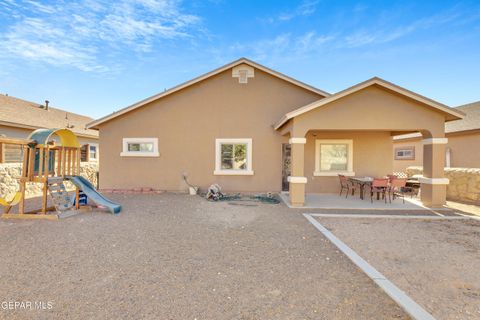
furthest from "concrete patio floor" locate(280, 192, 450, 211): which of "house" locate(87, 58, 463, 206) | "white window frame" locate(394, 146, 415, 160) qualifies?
"white window frame" locate(394, 146, 415, 160)

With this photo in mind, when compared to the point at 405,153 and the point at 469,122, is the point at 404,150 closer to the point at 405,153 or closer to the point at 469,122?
the point at 405,153

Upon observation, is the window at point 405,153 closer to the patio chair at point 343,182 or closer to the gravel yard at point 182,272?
the patio chair at point 343,182

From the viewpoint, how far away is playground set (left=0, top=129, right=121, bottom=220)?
21.3 ft

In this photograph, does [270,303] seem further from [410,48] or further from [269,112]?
[410,48]

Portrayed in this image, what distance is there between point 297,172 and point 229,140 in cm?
391

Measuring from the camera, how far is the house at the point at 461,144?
12000mm

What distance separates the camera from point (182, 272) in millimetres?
3484

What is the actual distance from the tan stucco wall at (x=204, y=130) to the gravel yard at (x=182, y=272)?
470 centimetres

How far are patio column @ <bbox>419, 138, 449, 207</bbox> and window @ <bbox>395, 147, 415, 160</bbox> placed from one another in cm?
949

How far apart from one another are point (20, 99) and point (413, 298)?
79.0ft

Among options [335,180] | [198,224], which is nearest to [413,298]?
[198,224]

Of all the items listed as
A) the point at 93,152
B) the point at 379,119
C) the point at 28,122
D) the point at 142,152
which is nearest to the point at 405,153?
the point at 379,119

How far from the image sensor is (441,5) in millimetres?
9695

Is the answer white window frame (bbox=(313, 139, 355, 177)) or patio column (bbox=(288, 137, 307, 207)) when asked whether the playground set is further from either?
white window frame (bbox=(313, 139, 355, 177))
